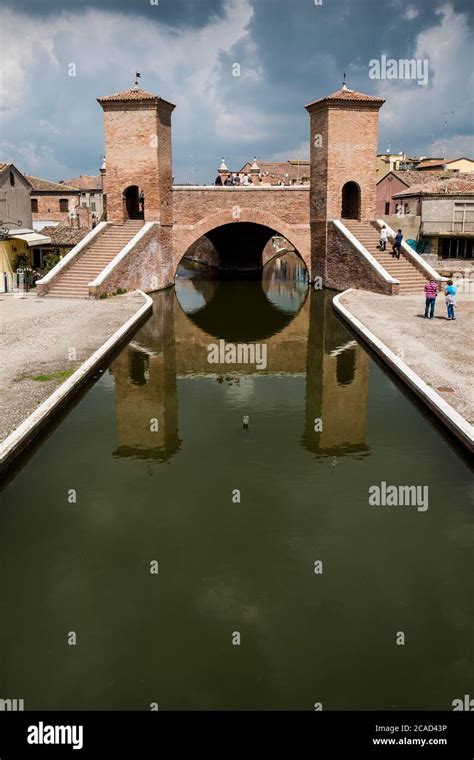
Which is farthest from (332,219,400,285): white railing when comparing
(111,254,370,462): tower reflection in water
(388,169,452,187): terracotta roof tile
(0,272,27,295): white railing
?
(388,169,452,187): terracotta roof tile

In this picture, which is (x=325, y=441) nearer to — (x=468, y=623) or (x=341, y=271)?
(x=468, y=623)

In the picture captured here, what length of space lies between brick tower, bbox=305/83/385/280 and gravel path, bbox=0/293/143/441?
10465 millimetres

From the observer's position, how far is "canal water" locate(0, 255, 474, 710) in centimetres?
A: 551

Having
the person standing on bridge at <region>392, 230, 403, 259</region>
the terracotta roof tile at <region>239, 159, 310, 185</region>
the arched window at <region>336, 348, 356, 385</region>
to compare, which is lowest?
the arched window at <region>336, 348, 356, 385</region>

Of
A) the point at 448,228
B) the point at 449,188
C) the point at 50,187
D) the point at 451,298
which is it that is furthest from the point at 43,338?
the point at 50,187

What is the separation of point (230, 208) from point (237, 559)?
2663 cm

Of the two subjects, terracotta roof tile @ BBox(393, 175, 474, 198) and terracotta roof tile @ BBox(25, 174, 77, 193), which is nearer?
terracotta roof tile @ BBox(393, 175, 474, 198)

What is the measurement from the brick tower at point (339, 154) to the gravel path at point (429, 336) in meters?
6.76

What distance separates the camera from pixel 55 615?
20.7ft

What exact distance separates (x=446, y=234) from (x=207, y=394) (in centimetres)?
2556

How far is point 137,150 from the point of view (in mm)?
29625

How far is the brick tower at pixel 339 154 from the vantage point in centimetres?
2939

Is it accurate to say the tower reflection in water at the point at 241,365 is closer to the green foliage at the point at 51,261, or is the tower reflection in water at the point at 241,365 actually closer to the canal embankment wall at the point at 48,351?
the canal embankment wall at the point at 48,351

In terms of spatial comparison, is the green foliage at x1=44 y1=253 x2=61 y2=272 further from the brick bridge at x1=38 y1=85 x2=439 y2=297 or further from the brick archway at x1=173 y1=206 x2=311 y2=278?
the brick archway at x1=173 y1=206 x2=311 y2=278
